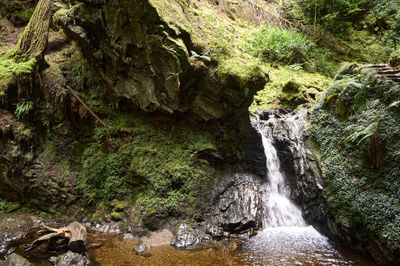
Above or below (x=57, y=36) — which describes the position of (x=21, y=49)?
below

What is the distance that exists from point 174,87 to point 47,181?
4324 millimetres

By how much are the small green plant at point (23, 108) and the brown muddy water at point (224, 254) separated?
3.15 meters

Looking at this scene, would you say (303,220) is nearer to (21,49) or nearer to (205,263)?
(205,263)

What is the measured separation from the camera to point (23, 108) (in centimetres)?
602

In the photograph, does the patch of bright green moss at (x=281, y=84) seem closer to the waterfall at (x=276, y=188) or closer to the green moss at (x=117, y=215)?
the waterfall at (x=276, y=188)

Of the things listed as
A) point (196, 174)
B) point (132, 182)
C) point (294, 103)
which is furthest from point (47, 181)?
point (294, 103)

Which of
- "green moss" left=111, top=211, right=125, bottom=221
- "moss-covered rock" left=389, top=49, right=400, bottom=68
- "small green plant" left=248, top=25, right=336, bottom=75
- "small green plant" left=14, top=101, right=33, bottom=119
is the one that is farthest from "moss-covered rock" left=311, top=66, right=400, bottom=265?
"small green plant" left=14, top=101, right=33, bottom=119

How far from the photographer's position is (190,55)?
574cm

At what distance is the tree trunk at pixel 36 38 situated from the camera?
6617mm

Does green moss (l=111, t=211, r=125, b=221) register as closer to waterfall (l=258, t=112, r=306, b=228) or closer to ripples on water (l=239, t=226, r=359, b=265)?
ripples on water (l=239, t=226, r=359, b=265)

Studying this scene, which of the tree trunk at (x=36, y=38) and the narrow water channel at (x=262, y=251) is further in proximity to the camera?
the tree trunk at (x=36, y=38)

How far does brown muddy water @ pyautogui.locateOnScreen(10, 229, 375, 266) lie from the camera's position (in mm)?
4133

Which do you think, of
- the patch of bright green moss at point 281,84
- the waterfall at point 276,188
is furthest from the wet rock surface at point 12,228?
the patch of bright green moss at point 281,84

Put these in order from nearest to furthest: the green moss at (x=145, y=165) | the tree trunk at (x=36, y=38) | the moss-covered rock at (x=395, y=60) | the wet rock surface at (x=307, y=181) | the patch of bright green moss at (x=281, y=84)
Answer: the wet rock surface at (x=307, y=181), the moss-covered rock at (x=395, y=60), the green moss at (x=145, y=165), the tree trunk at (x=36, y=38), the patch of bright green moss at (x=281, y=84)
